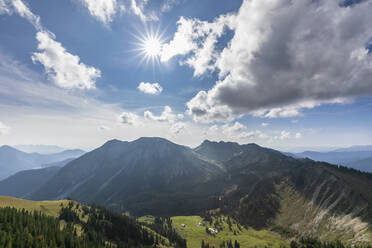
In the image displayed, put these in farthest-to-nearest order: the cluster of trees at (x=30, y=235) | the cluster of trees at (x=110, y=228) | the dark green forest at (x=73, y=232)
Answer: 1. the cluster of trees at (x=110, y=228)
2. the dark green forest at (x=73, y=232)
3. the cluster of trees at (x=30, y=235)

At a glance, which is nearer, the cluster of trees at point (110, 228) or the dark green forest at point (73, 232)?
the dark green forest at point (73, 232)

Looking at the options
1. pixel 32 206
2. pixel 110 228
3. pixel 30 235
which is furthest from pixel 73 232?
pixel 32 206

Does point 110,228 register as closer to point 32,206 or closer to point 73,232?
point 73,232

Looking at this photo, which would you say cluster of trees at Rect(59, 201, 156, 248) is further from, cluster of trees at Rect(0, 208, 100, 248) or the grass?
cluster of trees at Rect(0, 208, 100, 248)

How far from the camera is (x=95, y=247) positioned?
368 feet

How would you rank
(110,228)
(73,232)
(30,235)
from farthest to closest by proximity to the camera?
(110,228) < (73,232) < (30,235)

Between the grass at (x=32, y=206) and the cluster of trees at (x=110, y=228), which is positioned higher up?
the grass at (x=32, y=206)

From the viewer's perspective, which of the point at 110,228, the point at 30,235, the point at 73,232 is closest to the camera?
the point at 30,235

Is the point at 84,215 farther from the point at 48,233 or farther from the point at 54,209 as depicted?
the point at 48,233

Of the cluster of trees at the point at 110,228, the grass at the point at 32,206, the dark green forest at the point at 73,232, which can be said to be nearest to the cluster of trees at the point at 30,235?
the dark green forest at the point at 73,232

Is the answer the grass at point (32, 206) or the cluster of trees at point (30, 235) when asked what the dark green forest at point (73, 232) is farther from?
the grass at point (32, 206)

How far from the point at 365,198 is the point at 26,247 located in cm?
31945

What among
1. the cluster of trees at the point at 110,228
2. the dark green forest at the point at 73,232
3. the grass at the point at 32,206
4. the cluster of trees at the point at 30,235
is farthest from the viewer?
the grass at the point at 32,206

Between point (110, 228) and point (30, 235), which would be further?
point (110, 228)
